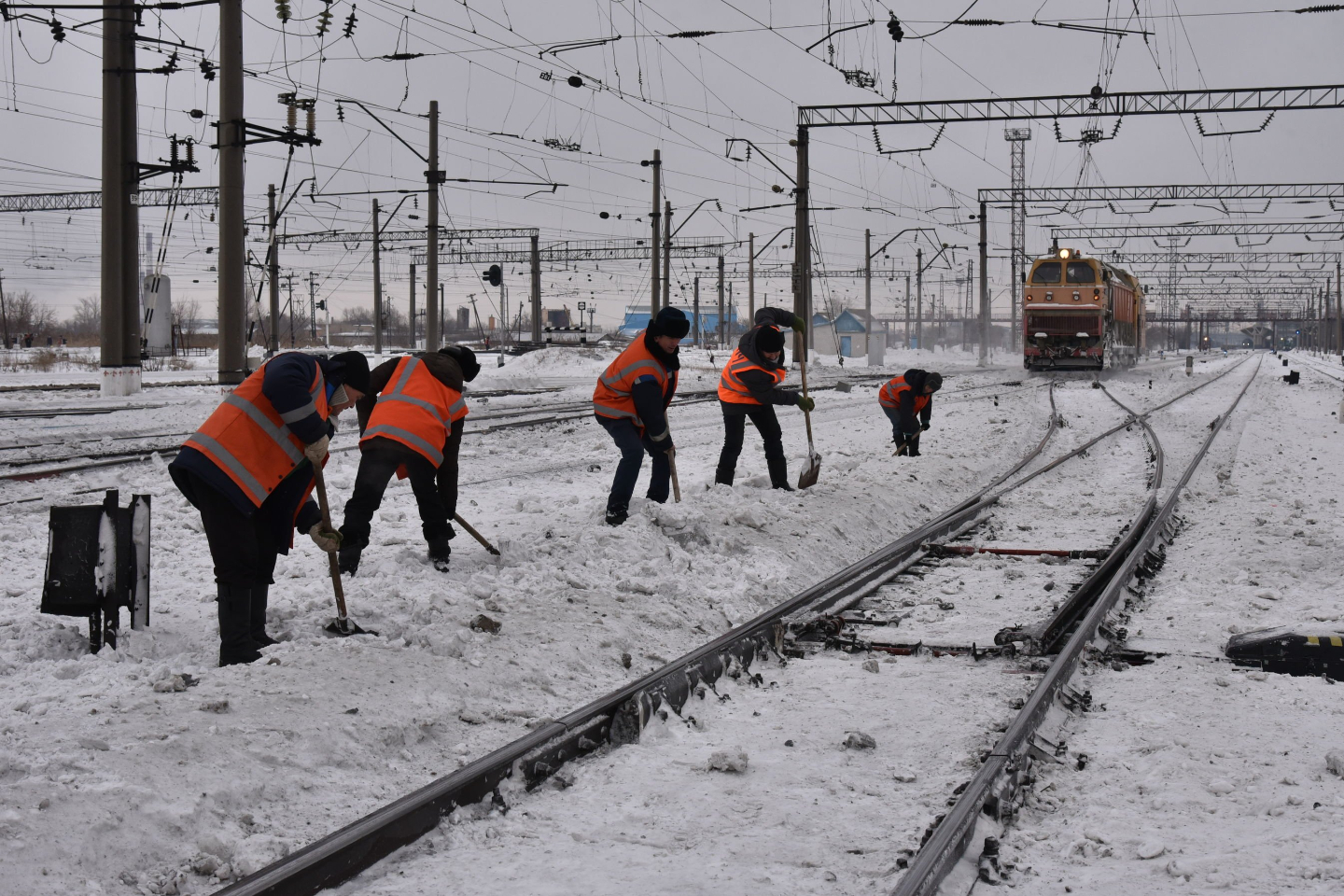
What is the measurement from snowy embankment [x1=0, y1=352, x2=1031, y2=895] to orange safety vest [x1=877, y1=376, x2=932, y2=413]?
8.48 feet

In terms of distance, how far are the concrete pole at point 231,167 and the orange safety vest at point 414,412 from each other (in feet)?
35.7

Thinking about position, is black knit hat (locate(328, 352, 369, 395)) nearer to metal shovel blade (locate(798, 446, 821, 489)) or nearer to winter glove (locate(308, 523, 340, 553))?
winter glove (locate(308, 523, 340, 553))

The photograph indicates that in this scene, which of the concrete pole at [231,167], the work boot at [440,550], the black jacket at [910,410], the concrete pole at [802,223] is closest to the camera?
the work boot at [440,550]

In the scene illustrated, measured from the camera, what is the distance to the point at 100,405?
1931 centimetres

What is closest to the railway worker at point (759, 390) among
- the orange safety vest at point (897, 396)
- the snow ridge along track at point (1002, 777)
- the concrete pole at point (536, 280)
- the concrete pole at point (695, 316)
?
the orange safety vest at point (897, 396)

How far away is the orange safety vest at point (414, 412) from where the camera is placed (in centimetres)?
666

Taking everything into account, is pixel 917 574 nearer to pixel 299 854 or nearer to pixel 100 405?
pixel 299 854

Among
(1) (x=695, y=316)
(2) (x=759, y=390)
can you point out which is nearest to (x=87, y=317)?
(1) (x=695, y=316)

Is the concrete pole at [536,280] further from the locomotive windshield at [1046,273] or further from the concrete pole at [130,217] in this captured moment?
the concrete pole at [130,217]

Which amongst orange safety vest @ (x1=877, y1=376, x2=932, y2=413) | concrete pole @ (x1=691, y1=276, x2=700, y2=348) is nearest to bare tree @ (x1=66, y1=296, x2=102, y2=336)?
concrete pole @ (x1=691, y1=276, x2=700, y2=348)

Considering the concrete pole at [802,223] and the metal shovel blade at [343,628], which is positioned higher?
the concrete pole at [802,223]

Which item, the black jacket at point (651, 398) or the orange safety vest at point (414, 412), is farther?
the black jacket at point (651, 398)

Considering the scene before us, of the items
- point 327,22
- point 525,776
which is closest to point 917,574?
point 525,776

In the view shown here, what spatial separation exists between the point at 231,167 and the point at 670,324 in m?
11.1
